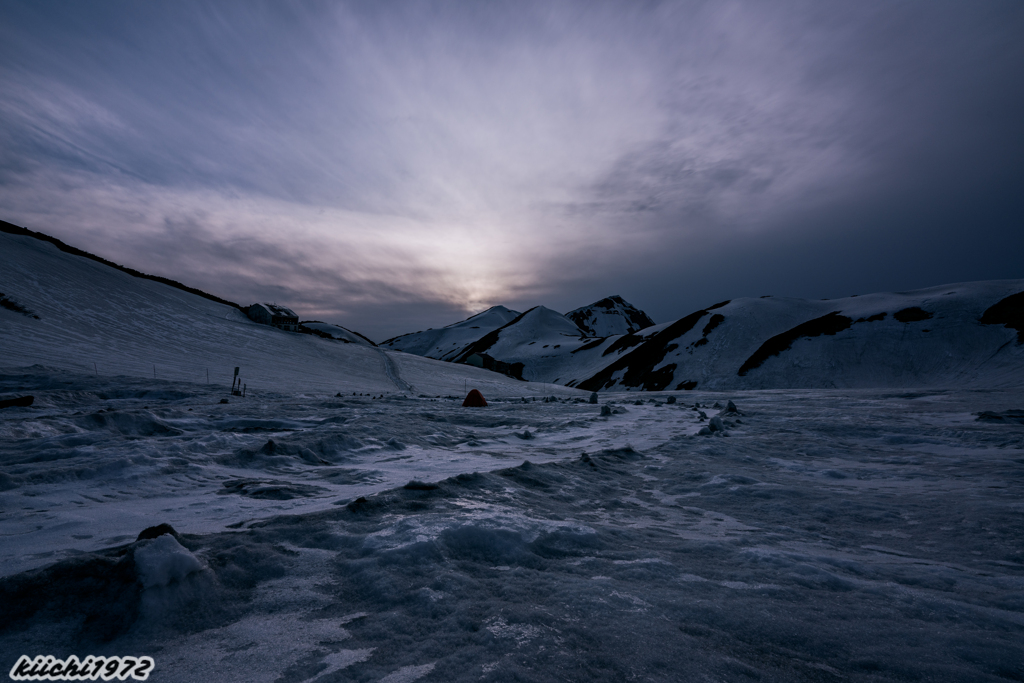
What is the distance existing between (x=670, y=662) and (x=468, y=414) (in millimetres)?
15438

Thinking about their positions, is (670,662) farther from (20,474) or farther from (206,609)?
(20,474)

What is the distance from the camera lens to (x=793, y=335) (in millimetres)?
66125

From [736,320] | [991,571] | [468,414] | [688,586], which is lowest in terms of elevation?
[468,414]

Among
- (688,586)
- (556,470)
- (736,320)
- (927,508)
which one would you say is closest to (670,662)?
(688,586)

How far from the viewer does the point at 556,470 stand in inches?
297

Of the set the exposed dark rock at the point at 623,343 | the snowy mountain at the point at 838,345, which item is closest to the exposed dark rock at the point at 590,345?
the exposed dark rock at the point at 623,343

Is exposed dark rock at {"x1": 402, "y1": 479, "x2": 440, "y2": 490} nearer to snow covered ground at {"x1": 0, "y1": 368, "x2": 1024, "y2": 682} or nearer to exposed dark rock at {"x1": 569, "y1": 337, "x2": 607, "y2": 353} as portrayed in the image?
snow covered ground at {"x1": 0, "y1": 368, "x2": 1024, "y2": 682}

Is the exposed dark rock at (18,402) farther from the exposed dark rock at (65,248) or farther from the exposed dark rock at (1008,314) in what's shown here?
the exposed dark rock at (1008,314)

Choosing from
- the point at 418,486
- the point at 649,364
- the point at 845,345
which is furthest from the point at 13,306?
the point at 845,345

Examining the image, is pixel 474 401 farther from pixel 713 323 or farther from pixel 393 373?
pixel 713 323

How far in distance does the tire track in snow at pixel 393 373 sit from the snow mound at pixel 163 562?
31.9 m

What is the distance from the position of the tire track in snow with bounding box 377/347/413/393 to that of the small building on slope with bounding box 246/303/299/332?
37.1 feet

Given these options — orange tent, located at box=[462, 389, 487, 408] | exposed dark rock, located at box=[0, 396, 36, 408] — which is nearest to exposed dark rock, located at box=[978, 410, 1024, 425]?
orange tent, located at box=[462, 389, 487, 408]

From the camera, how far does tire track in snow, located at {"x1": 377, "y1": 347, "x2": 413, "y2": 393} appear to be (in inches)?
1430
